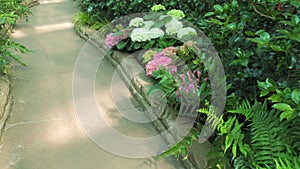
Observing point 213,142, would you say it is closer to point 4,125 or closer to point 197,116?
point 197,116

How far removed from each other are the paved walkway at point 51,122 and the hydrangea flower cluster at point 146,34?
19.2 inches

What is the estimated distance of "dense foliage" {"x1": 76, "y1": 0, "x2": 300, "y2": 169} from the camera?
1634mm

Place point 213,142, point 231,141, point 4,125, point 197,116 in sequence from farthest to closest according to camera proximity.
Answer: point 4,125 < point 197,116 < point 213,142 < point 231,141

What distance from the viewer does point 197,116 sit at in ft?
7.64

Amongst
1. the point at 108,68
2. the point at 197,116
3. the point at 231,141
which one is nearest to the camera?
the point at 231,141

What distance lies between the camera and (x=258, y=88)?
201 cm

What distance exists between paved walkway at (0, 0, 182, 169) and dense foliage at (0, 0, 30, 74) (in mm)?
182

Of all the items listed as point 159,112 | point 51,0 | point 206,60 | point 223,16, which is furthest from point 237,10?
point 51,0

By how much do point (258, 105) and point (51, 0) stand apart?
18.4 ft

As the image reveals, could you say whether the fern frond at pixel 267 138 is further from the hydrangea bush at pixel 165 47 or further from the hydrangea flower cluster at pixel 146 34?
the hydrangea flower cluster at pixel 146 34

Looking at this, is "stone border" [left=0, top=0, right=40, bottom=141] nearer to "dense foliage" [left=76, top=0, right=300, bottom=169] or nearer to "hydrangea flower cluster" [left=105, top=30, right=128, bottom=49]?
"hydrangea flower cluster" [left=105, top=30, right=128, bottom=49]

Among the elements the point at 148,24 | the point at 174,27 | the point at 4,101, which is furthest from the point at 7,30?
the point at 174,27

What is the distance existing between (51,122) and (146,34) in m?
1.31

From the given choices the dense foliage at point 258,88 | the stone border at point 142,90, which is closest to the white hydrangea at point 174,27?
the stone border at point 142,90
